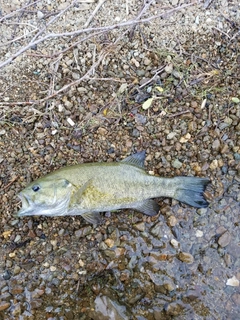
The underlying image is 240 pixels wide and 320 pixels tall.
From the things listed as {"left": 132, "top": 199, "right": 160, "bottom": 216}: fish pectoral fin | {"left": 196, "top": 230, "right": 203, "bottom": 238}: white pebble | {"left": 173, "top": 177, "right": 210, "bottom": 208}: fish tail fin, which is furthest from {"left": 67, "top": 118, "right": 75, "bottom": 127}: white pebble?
{"left": 196, "top": 230, "right": 203, "bottom": 238}: white pebble

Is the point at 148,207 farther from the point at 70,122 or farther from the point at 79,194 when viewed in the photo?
the point at 70,122

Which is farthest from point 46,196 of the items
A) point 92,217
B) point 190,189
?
point 190,189

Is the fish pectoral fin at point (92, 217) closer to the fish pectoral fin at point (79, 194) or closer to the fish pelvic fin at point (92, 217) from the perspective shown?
the fish pelvic fin at point (92, 217)

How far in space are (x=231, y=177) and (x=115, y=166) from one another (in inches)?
56.2

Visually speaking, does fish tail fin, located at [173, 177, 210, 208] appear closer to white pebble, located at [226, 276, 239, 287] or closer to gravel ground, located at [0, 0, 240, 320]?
gravel ground, located at [0, 0, 240, 320]

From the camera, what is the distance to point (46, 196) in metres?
4.35

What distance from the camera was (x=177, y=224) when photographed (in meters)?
4.88

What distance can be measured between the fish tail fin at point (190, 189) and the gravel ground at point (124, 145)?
0.23 meters

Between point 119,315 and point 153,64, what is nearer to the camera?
point 119,315

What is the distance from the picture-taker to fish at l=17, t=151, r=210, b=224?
14.3ft

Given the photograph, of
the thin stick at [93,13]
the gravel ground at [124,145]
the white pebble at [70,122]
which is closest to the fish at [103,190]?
the gravel ground at [124,145]

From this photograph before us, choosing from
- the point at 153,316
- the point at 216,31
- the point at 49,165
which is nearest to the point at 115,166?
the point at 49,165

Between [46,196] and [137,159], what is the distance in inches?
43.9

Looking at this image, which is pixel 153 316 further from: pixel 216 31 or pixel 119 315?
pixel 216 31
